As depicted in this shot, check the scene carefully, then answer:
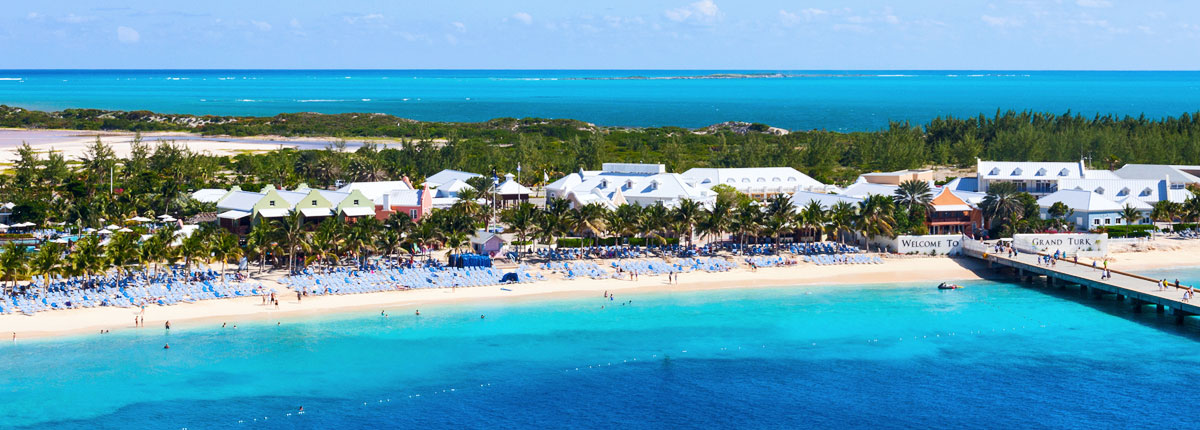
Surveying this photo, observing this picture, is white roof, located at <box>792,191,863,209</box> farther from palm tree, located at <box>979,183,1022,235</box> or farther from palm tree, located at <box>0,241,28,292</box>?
palm tree, located at <box>0,241,28,292</box>

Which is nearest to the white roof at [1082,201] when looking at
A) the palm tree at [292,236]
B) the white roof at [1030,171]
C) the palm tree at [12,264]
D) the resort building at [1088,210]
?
the resort building at [1088,210]

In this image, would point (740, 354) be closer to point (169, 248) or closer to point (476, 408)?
point (476, 408)

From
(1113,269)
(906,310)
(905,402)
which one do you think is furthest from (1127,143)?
(905,402)

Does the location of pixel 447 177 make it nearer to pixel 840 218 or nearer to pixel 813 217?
pixel 813 217

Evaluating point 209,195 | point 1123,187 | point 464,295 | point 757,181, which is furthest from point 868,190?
point 209,195

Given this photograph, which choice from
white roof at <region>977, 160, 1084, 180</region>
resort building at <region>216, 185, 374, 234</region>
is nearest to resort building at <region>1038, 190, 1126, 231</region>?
white roof at <region>977, 160, 1084, 180</region>

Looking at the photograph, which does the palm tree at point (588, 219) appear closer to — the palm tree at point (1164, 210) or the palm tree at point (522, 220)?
the palm tree at point (522, 220)
